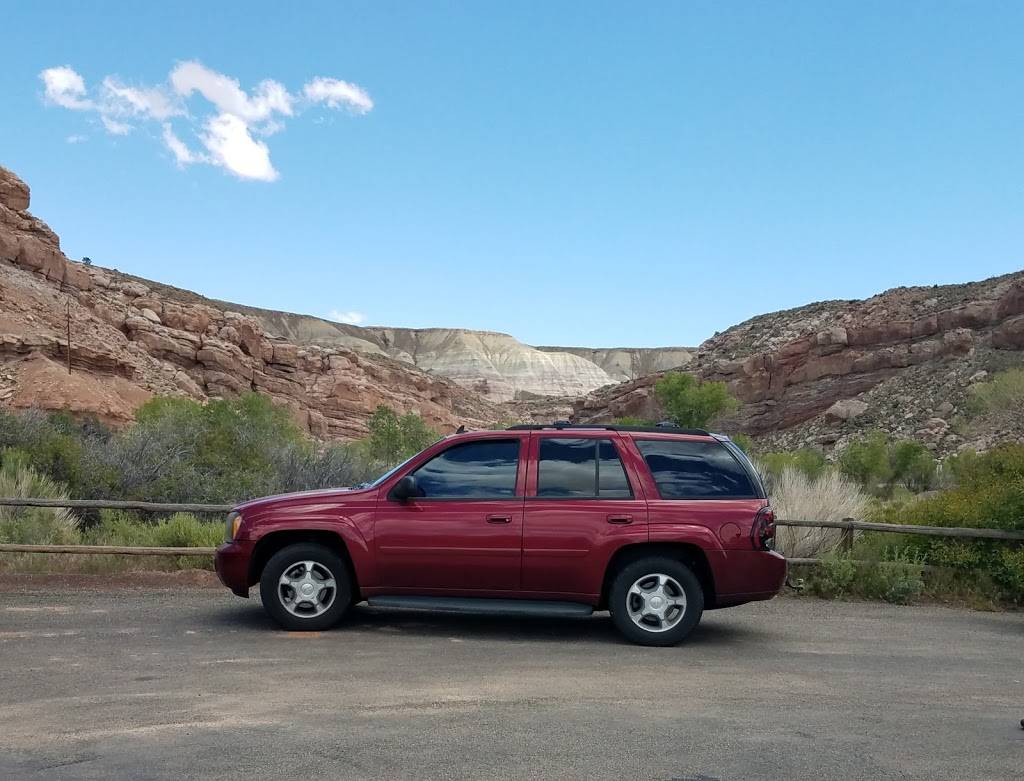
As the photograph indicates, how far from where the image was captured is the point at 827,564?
10812 millimetres

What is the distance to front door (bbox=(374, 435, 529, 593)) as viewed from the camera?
7.90m

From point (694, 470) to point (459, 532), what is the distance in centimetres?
203

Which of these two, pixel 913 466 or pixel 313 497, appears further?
pixel 913 466

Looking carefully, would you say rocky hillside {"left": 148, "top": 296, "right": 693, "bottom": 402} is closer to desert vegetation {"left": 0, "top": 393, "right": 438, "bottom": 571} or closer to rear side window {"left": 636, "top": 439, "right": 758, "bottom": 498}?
desert vegetation {"left": 0, "top": 393, "right": 438, "bottom": 571}

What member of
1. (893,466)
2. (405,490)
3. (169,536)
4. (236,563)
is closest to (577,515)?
(405,490)

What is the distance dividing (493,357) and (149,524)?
144 m

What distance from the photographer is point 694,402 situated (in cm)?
5934

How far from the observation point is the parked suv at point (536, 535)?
7805 millimetres

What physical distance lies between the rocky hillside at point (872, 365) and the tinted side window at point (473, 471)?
44.7 metres

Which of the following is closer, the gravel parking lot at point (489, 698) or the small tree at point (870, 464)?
the gravel parking lot at point (489, 698)

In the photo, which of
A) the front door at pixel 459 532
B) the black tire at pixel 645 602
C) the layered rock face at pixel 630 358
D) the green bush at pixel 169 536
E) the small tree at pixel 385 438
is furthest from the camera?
the layered rock face at pixel 630 358

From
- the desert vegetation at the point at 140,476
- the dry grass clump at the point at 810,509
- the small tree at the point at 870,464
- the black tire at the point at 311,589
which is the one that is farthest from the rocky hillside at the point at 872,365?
the black tire at the point at 311,589

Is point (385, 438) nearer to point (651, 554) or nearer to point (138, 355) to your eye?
point (138, 355)

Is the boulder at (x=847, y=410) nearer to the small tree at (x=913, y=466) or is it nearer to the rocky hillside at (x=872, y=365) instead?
the rocky hillside at (x=872, y=365)
